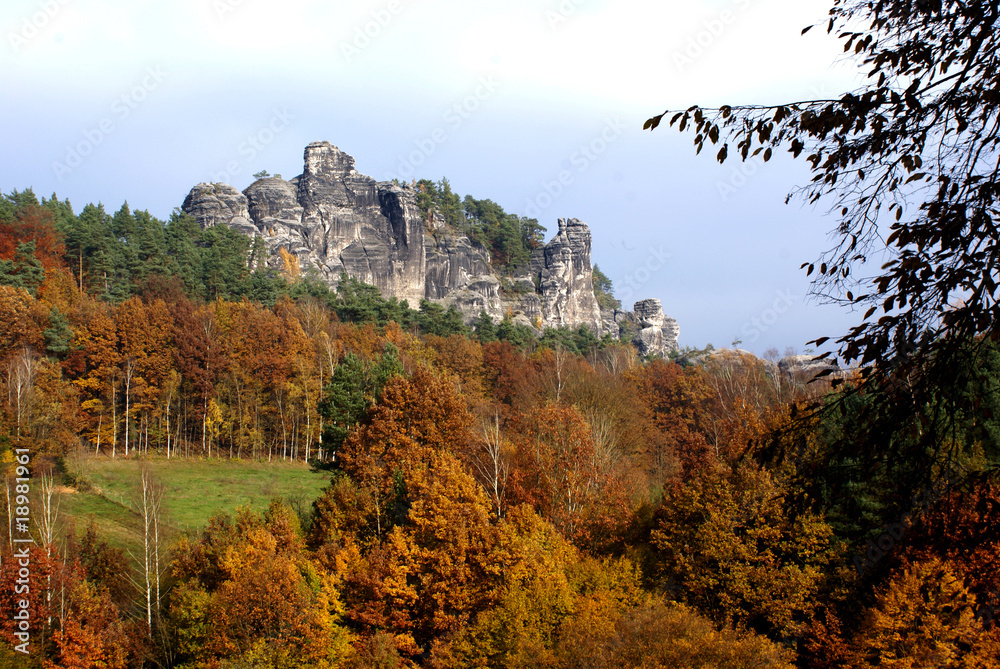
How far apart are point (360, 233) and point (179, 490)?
209ft

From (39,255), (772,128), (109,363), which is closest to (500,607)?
(772,128)

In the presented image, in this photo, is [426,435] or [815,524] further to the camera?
[426,435]

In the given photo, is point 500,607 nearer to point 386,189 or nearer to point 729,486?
point 729,486

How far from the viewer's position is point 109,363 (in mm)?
49938

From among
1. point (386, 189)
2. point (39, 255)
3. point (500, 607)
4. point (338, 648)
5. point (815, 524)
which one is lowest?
point (338, 648)

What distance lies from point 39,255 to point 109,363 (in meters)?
16.4

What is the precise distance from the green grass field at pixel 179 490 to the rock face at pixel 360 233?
48.0 meters

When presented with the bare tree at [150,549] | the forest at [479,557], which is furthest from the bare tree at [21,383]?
the bare tree at [150,549]

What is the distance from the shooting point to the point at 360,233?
327 ft

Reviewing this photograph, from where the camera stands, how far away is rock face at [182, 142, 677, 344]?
3755 inches

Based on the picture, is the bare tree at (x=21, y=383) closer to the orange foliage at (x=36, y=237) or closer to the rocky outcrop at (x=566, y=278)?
the orange foliage at (x=36, y=237)

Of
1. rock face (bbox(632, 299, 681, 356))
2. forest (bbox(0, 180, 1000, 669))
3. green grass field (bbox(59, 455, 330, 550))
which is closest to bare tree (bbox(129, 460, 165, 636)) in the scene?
forest (bbox(0, 180, 1000, 669))

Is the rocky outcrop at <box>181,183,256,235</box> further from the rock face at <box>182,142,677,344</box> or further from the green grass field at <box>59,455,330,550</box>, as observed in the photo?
the green grass field at <box>59,455,330,550</box>

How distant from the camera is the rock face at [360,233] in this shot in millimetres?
95375
